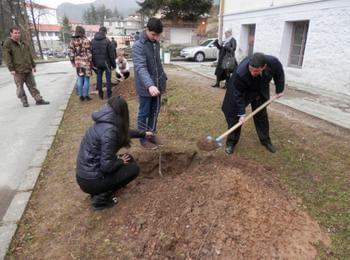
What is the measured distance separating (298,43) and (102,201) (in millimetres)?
9439

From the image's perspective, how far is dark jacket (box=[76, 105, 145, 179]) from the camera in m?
2.87

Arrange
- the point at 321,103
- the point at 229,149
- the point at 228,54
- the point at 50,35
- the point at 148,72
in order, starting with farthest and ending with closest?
the point at 50,35 < the point at 228,54 < the point at 321,103 < the point at 229,149 < the point at 148,72

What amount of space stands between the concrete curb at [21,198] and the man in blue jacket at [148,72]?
1556mm

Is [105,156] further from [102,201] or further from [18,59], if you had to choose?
[18,59]

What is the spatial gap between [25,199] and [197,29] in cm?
2772

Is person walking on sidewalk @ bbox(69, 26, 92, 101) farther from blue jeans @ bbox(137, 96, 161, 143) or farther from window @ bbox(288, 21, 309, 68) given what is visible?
window @ bbox(288, 21, 309, 68)

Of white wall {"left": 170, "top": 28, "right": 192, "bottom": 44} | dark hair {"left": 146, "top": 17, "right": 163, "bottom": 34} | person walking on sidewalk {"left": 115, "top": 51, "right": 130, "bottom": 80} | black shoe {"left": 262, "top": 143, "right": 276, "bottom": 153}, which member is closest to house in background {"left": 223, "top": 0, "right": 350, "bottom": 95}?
black shoe {"left": 262, "top": 143, "right": 276, "bottom": 153}

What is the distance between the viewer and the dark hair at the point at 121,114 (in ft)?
9.50

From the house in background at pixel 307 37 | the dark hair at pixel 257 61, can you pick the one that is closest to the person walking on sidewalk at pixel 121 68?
the house in background at pixel 307 37

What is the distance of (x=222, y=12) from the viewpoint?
50.0ft

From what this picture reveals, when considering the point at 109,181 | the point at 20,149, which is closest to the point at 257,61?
the point at 109,181

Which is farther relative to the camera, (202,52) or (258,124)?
(202,52)

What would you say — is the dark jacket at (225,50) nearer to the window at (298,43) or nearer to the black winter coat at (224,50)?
the black winter coat at (224,50)

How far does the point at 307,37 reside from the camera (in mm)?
9484
